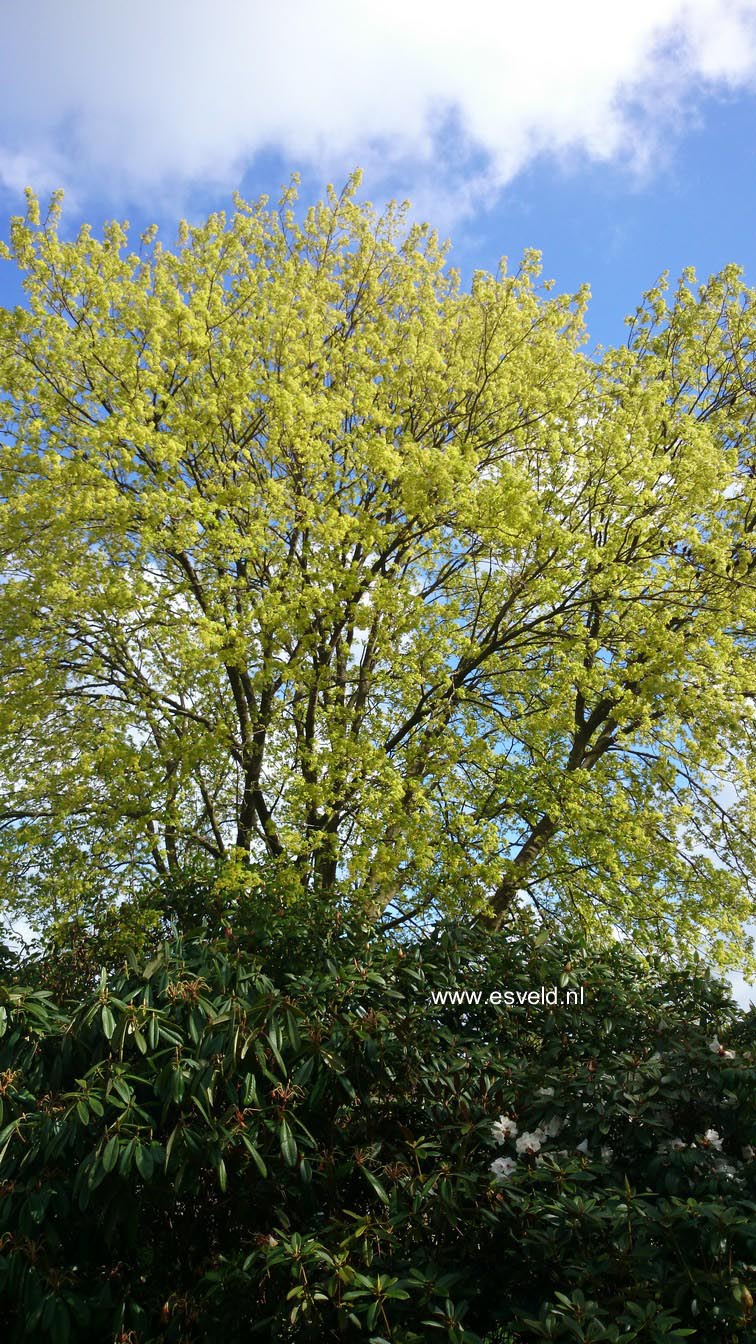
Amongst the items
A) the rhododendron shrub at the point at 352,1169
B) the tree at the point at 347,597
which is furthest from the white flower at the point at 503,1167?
the tree at the point at 347,597

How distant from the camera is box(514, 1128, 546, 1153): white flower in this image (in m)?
4.37

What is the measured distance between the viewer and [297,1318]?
3.75 m

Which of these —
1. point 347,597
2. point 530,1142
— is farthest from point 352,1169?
point 347,597

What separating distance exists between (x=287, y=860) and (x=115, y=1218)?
4.25 meters

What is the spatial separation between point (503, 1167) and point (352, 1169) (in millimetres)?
768

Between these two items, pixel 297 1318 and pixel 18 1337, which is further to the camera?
pixel 18 1337

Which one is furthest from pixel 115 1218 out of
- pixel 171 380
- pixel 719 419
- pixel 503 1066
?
pixel 719 419

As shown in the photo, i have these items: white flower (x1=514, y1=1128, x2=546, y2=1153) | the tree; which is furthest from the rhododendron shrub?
the tree

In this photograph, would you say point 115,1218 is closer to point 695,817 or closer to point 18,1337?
point 18,1337

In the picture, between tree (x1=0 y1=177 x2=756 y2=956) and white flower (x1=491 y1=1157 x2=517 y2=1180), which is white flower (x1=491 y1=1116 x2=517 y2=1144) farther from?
tree (x1=0 y1=177 x2=756 y2=956)

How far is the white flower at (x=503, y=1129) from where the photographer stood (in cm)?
442

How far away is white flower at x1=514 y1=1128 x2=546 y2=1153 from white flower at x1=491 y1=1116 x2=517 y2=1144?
0.05 meters

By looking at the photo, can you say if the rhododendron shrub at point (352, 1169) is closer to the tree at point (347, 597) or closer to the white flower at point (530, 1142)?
the white flower at point (530, 1142)

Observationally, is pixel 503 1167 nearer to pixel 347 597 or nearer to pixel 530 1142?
pixel 530 1142
